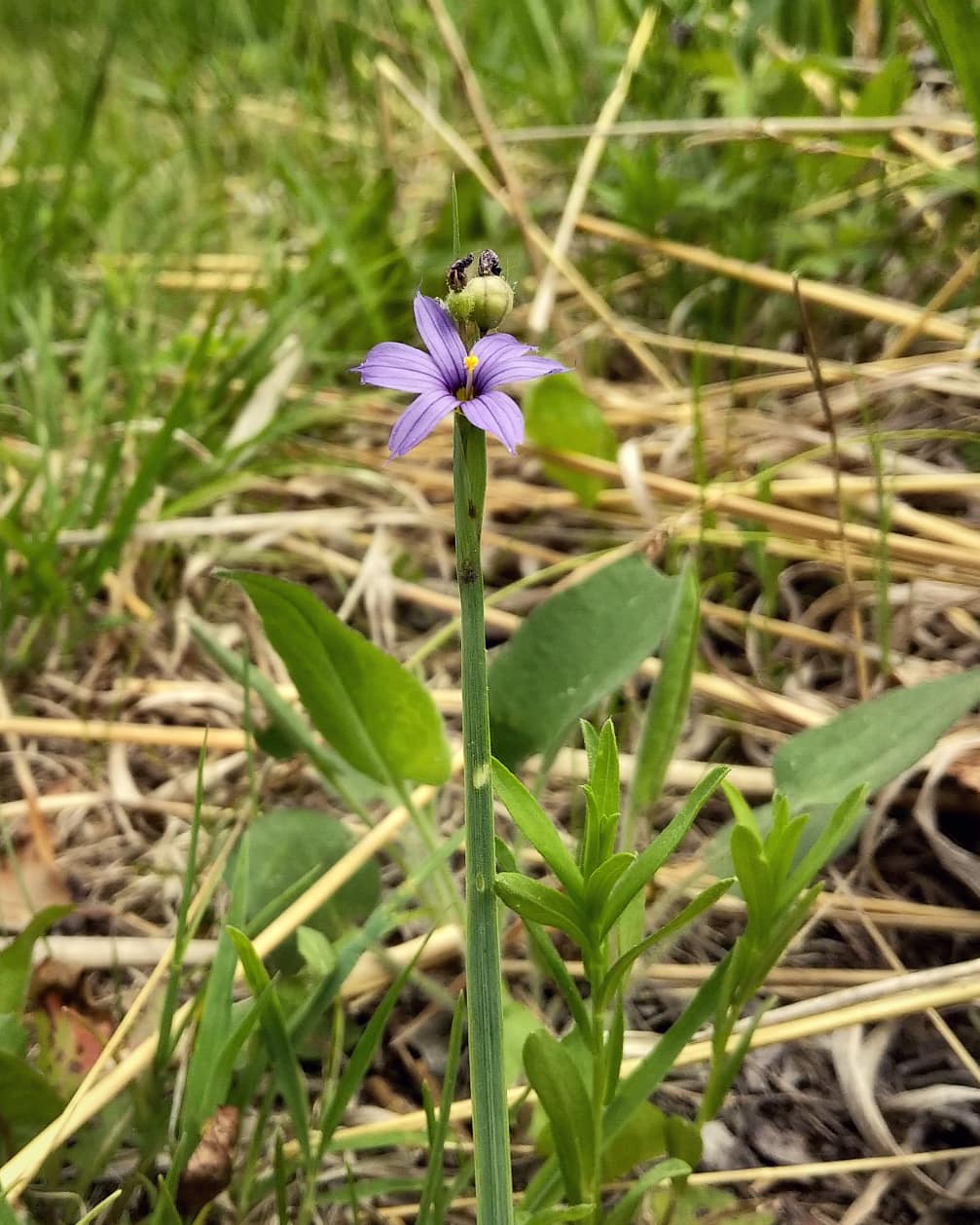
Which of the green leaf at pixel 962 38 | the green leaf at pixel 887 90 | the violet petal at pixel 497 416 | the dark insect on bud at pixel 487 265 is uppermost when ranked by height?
the green leaf at pixel 887 90

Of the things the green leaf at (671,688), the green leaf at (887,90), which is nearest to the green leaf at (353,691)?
the green leaf at (671,688)

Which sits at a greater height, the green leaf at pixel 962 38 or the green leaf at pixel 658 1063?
the green leaf at pixel 962 38

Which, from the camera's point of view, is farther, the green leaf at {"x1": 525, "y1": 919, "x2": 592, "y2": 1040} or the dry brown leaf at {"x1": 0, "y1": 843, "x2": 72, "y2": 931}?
the dry brown leaf at {"x1": 0, "y1": 843, "x2": 72, "y2": 931}

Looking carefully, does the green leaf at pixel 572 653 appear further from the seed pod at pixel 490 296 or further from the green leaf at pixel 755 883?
the seed pod at pixel 490 296

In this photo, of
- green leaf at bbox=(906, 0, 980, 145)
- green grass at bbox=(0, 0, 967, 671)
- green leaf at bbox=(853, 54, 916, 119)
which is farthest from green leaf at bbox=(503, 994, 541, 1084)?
green leaf at bbox=(853, 54, 916, 119)

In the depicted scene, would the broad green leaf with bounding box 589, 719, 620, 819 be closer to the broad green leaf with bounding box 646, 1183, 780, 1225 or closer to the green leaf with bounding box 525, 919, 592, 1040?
the green leaf with bounding box 525, 919, 592, 1040

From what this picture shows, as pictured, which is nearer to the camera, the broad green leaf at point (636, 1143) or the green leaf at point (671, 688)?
the broad green leaf at point (636, 1143)

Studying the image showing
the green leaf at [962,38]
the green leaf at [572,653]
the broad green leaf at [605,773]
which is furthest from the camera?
the green leaf at [962,38]

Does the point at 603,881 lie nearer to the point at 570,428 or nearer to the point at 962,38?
the point at 570,428
